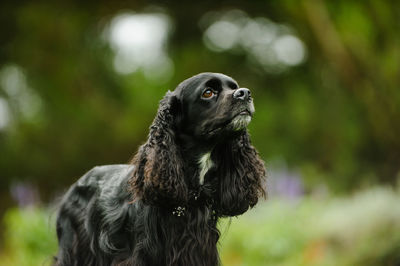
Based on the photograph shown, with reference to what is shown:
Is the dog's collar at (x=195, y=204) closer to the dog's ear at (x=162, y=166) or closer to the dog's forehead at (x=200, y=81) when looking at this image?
the dog's ear at (x=162, y=166)

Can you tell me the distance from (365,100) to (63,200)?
6.56 meters

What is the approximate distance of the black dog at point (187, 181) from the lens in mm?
4012

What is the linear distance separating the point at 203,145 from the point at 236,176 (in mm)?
346

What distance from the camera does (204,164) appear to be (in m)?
4.20

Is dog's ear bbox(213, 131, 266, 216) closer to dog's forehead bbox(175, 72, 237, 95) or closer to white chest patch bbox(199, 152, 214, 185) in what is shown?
white chest patch bbox(199, 152, 214, 185)

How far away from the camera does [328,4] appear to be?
10.6m

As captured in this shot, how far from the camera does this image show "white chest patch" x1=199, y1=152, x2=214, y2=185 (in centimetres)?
418

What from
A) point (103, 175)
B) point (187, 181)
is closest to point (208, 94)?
point (187, 181)

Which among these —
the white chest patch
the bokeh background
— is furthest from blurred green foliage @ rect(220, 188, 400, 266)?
the white chest patch

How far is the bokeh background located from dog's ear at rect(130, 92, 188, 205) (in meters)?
6.17

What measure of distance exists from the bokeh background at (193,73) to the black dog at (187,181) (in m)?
5.89

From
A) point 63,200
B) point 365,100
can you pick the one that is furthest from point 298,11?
point 63,200

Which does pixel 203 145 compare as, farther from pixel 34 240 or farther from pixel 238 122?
pixel 34 240

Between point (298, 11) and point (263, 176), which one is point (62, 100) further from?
point (263, 176)
